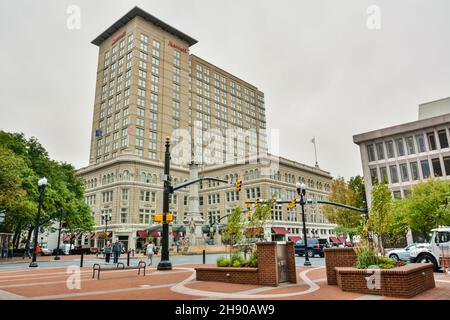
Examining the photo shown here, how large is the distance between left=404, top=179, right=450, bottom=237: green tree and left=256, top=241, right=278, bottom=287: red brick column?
24.7 metres

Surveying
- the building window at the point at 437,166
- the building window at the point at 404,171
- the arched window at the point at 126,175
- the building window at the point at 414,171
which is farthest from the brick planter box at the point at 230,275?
the arched window at the point at 126,175

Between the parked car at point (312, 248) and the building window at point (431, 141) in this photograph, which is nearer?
the parked car at point (312, 248)

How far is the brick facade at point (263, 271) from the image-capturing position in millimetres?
11406

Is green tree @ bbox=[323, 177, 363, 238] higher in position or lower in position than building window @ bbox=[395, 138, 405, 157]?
lower

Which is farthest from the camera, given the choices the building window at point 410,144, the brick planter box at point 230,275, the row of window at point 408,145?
the building window at point 410,144

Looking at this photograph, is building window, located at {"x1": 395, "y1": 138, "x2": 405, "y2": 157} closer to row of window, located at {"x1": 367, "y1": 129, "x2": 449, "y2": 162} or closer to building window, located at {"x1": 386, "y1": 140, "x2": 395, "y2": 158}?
row of window, located at {"x1": 367, "y1": 129, "x2": 449, "y2": 162}

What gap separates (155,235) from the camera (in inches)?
2442

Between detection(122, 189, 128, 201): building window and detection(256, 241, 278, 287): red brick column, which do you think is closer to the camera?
detection(256, 241, 278, 287): red brick column

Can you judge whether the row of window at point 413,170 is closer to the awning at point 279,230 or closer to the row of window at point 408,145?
the row of window at point 408,145

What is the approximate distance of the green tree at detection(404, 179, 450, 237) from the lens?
99.7 feet

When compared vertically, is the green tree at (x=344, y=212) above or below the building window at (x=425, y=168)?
below

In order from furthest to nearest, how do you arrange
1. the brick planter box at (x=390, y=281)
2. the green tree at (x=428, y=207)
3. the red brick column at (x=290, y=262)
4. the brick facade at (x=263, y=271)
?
the green tree at (x=428, y=207)
the red brick column at (x=290, y=262)
the brick facade at (x=263, y=271)
the brick planter box at (x=390, y=281)

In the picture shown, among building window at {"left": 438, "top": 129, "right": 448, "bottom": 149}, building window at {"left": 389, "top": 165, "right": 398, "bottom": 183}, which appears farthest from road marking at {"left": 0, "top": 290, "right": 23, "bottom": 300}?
building window at {"left": 438, "top": 129, "right": 448, "bottom": 149}
